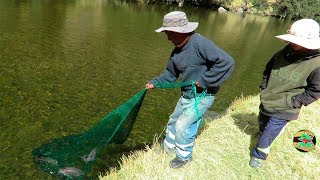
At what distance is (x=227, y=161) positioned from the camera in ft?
21.1

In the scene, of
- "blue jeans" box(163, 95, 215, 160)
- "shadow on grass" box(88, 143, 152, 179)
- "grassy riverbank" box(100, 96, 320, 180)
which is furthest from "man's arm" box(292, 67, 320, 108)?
"shadow on grass" box(88, 143, 152, 179)

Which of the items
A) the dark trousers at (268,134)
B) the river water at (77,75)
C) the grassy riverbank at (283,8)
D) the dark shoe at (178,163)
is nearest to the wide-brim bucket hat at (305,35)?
the dark trousers at (268,134)

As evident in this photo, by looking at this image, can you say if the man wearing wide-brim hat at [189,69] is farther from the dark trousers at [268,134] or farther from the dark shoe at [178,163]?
the dark trousers at [268,134]

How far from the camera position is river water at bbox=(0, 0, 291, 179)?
9.21 m

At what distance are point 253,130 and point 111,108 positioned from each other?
5390 mm

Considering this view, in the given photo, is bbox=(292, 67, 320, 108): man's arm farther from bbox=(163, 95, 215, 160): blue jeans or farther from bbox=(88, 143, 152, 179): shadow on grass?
bbox=(88, 143, 152, 179): shadow on grass

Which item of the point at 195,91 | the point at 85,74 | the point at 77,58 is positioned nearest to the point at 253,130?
the point at 195,91

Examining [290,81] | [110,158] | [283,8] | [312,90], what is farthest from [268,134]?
[283,8]

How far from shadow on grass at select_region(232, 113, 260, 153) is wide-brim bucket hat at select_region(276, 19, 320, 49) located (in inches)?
98.5

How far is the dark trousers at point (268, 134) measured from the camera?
5.95 metres

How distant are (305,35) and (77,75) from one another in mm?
10747

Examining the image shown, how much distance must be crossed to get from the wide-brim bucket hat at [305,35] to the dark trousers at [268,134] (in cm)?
139

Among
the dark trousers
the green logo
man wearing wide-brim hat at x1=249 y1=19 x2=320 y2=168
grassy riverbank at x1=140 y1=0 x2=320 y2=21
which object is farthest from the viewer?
grassy riverbank at x1=140 y1=0 x2=320 y2=21

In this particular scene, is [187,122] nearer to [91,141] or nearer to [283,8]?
[91,141]
